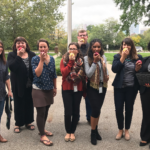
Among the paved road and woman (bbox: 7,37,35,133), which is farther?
woman (bbox: 7,37,35,133)

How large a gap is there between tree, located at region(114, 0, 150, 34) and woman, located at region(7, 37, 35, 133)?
43.9 feet

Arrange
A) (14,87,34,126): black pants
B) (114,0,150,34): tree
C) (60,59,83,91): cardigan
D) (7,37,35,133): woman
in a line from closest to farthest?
(60,59,83,91): cardigan < (7,37,35,133): woman < (14,87,34,126): black pants < (114,0,150,34): tree

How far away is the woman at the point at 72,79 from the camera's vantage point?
308 centimetres

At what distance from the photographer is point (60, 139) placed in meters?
3.48

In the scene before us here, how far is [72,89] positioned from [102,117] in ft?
5.87

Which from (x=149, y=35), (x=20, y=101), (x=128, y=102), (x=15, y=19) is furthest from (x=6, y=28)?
(x=149, y=35)

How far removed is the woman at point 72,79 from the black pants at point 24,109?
0.96m

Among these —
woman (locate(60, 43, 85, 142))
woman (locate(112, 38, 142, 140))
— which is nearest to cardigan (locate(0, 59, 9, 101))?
woman (locate(60, 43, 85, 142))

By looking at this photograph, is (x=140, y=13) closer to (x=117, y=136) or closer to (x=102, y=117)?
(x=102, y=117)

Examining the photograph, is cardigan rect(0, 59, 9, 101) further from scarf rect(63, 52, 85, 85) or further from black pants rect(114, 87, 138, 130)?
black pants rect(114, 87, 138, 130)

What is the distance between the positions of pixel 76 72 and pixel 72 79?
14 cm

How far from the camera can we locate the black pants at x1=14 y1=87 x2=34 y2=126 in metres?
3.73

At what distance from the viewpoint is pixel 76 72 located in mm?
3109

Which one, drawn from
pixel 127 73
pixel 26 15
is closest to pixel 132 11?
pixel 26 15
